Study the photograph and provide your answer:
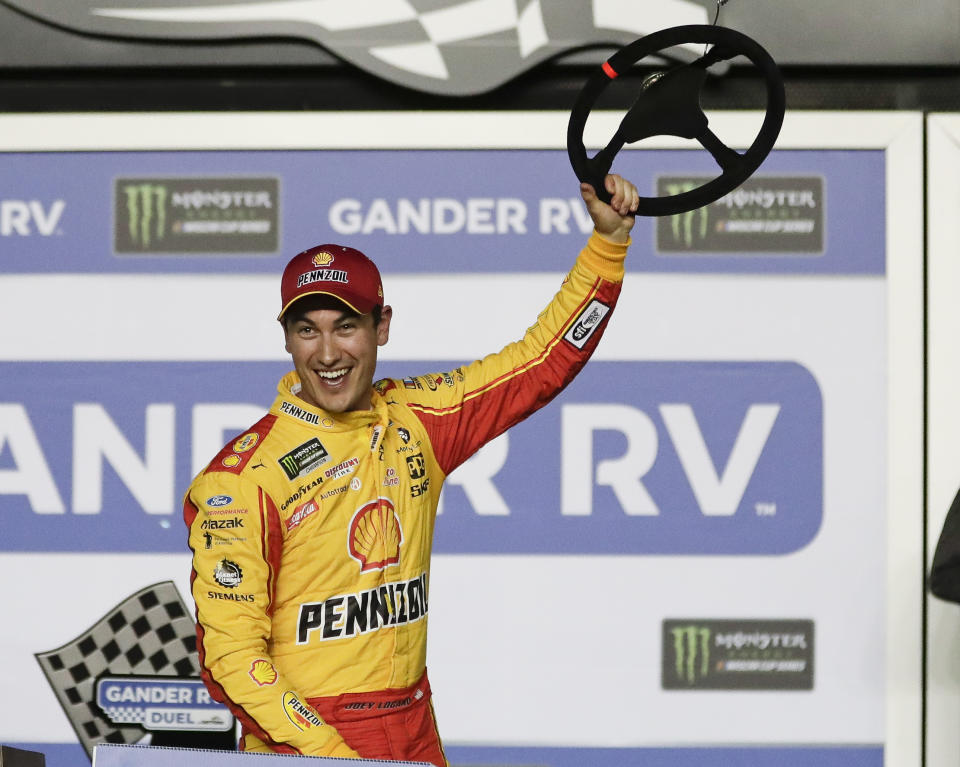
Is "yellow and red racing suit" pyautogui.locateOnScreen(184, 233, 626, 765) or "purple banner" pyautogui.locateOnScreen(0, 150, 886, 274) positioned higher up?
"purple banner" pyautogui.locateOnScreen(0, 150, 886, 274)

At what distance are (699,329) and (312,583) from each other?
1.36 m

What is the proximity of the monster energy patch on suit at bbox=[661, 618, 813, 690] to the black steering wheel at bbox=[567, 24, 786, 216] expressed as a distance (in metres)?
1.33

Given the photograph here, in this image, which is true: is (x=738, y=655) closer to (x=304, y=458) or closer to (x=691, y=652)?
(x=691, y=652)

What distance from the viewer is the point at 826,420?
2.62 metres

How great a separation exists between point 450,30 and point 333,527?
1.45 m

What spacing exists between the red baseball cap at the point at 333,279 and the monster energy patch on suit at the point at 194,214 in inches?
41.9

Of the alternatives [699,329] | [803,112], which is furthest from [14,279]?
[803,112]

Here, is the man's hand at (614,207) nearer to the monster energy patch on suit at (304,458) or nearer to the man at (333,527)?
the man at (333,527)

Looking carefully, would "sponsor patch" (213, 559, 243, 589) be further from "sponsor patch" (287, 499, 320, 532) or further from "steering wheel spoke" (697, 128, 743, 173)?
"steering wheel spoke" (697, 128, 743, 173)

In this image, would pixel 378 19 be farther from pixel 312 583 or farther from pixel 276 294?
pixel 312 583

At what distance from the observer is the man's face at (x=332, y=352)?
5.33 ft

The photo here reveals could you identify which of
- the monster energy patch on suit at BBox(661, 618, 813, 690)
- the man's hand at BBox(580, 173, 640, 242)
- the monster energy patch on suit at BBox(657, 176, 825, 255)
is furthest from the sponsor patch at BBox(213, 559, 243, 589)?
the monster energy patch on suit at BBox(657, 176, 825, 255)

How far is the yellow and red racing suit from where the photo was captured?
4.98ft

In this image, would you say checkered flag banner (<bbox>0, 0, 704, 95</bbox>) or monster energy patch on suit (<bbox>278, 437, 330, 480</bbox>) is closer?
monster energy patch on suit (<bbox>278, 437, 330, 480</bbox>)
